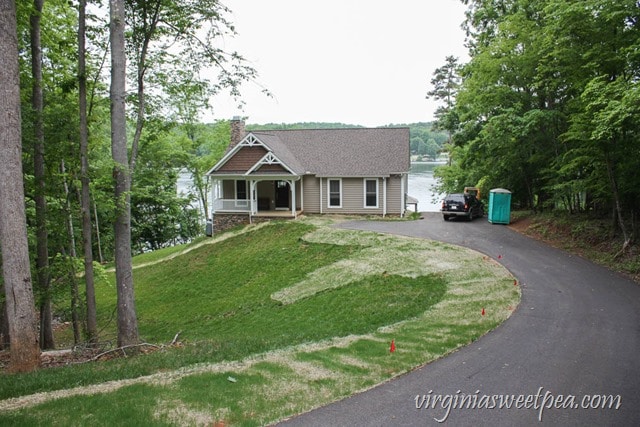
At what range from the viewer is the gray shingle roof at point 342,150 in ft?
83.6

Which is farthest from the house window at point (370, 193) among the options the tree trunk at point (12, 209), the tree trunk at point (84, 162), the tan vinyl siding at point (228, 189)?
the tree trunk at point (12, 209)

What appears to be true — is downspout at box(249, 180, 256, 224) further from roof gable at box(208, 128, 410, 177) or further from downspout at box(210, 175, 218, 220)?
downspout at box(210, 175, 218, 220)

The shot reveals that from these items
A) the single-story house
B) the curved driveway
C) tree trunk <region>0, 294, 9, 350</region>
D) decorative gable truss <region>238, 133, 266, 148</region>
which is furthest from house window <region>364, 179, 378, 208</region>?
tree trunk <region>0, 294, 9, 350</region>

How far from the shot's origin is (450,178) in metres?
35.8

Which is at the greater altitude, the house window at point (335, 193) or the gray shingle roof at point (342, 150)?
the gray shingle roof at point (342, 150)

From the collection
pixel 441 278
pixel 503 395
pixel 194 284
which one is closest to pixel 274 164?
pixel 194 284

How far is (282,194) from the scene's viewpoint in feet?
88.5

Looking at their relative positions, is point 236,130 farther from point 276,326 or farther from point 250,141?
point 276,326

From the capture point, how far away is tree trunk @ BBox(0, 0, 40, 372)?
6957 mm

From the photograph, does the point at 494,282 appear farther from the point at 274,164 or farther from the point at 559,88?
the point at 274,164

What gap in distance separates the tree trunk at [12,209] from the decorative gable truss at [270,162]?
55.5ft

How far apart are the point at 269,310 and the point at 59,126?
7946 mm

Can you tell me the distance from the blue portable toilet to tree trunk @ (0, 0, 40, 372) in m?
20.6

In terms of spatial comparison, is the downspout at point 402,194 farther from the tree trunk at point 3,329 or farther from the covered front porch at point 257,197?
the tree trunk at point 3,329
